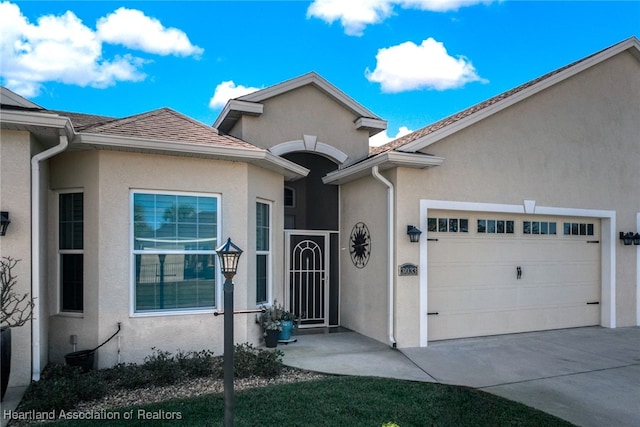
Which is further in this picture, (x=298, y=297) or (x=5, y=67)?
(x=298, y=297)

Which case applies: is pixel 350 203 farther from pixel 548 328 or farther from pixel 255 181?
pixel 548 328

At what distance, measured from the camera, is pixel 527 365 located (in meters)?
6.65

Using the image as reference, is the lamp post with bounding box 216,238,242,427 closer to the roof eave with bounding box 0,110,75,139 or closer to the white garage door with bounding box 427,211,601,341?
the roof eave with bounding box 0,110,75,139

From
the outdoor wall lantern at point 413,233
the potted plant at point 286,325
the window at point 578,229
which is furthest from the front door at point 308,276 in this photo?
the window at point 578,229

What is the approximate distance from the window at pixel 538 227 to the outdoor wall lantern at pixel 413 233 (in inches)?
118

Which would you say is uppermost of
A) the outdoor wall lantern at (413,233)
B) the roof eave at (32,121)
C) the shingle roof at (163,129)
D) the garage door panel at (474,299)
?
the shingle roof at (163,129)

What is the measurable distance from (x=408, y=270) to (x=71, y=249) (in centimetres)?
585

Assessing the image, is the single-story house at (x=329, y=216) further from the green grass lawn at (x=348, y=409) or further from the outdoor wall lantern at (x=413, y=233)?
the green grass lawn at (x=348, y=409)

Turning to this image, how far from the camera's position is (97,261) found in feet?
21.0

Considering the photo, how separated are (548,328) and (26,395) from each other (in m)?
9.72

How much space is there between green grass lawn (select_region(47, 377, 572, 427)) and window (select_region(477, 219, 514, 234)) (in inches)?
158

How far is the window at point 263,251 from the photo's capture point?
8016 millimetres

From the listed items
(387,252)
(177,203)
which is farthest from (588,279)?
(177,203)

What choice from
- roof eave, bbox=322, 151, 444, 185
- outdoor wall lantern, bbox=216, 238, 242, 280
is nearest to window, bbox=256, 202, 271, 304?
roof eave, bbox=322, 151, 444, 185
